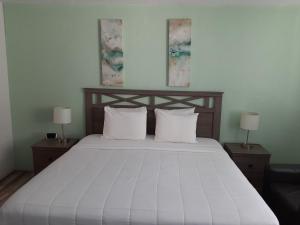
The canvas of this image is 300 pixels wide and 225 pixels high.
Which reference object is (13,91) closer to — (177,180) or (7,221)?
(7,221)

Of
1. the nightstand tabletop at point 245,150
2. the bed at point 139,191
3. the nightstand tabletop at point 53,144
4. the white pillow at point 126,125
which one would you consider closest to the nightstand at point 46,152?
the nightstand tabletop at point 53,144

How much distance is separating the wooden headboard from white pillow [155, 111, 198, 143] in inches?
11.3

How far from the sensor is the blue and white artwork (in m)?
3.02

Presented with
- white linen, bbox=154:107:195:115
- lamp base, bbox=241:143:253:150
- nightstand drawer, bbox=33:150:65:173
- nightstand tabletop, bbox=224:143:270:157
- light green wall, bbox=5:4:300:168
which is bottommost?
nightstand drawer, bbox=33:150:65:173

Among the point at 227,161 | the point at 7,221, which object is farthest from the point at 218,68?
the point at 7,221

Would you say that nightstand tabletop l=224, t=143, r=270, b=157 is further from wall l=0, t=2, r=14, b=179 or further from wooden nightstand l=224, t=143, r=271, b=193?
wall l=0, t=2, r=14, b=179

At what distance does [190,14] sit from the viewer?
2.96 metres

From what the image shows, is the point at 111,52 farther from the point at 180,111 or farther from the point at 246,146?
the point at 246,146

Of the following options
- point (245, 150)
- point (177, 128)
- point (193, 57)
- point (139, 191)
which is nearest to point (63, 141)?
point (177, 128)

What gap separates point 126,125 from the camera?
2.87 metres

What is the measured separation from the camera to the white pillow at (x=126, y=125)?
2.87 metres

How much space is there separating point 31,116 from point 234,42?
2.76 m

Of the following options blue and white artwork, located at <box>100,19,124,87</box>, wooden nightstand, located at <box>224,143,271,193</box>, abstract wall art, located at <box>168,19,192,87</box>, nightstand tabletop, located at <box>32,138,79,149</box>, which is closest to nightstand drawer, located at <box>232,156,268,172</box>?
wooden nightstand, located at <box>224,143,271,193</box>

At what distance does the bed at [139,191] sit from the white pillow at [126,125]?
0.74ft
